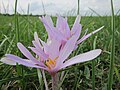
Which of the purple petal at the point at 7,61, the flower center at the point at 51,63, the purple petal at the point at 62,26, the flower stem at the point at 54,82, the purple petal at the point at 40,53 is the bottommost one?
the flower stem at the point at 54,82

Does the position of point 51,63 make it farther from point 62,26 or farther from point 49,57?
point 62,26

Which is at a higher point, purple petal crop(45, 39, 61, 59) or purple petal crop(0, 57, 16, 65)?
purple petal crop(45, 39, 61, 59)

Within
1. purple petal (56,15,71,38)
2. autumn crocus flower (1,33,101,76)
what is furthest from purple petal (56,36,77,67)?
purple petal (56,15,71,38)

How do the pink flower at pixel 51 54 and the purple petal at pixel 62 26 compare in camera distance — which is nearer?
the pink flower at pixel 51 54

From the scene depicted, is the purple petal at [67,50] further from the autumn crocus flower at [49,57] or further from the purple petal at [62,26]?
A: the purple petal at [62,26]

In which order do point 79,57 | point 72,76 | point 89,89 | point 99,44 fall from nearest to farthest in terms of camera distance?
point 79,57
point 89,89
point 72,76
point 99,44

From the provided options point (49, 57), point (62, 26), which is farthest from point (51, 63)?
point (62, 26)

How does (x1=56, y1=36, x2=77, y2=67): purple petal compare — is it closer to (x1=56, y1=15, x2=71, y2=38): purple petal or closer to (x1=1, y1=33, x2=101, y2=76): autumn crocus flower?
(x1=1, y1=33, x2=101, y2=76): autumn crocus flower

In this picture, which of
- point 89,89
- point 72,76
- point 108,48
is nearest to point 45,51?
point 89,89

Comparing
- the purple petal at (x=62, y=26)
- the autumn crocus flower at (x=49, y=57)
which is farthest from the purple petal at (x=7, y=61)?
the purple petal at (x=62, y=26)

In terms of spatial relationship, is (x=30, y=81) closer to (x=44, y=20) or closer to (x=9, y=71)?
(x=9, y=71)

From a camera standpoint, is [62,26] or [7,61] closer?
[7,61]
